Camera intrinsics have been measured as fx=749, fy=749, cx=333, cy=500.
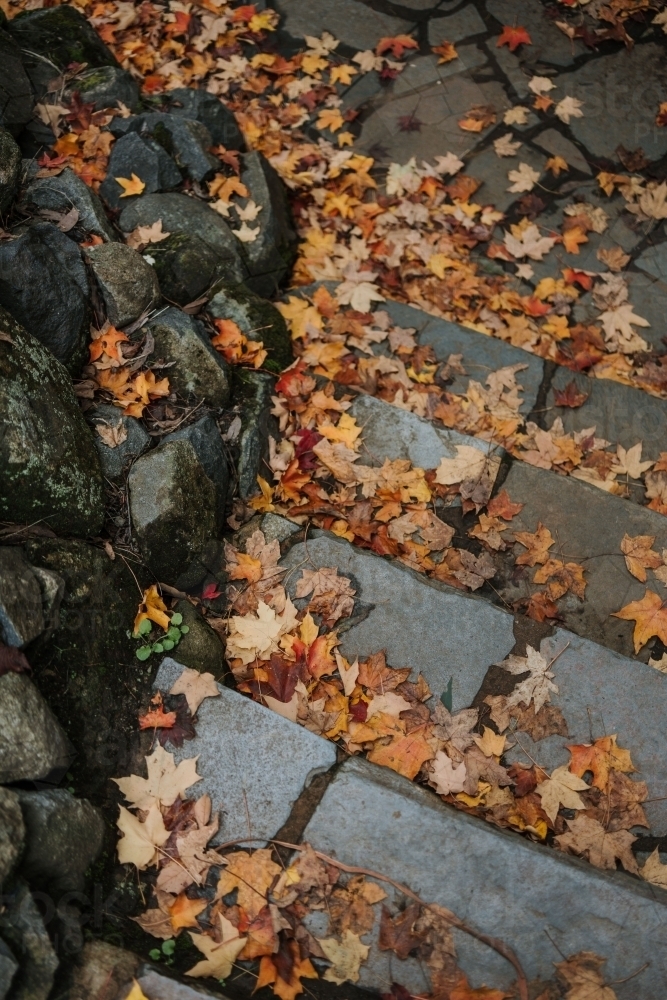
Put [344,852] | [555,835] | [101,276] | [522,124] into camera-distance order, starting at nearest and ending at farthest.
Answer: [344,852] < [555,835] < [101,276] < [522,124]

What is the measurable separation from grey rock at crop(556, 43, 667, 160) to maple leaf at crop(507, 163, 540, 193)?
42 cm

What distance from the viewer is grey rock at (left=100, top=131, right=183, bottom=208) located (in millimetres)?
3609

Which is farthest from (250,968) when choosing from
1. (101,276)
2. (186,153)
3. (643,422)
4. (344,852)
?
(186,153)

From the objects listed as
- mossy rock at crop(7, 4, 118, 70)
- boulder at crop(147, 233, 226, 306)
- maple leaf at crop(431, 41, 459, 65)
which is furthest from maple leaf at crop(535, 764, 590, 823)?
maple leaf at crop(431, 41, 459, 65)

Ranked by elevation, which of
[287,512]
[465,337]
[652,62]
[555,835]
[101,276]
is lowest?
[555,835]

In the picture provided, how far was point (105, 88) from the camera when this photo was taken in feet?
12.8

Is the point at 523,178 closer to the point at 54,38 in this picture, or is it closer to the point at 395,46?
the point at 395,46

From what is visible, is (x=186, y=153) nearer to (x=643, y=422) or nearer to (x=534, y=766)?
(x=643, y=422)

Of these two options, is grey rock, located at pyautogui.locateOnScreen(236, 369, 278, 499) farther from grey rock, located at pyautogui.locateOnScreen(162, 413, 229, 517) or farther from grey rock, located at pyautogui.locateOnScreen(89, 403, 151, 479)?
grey rock, located at pyautogui.locateOnScreen(89, 403, 151, 479)

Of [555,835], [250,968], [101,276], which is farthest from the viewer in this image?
[101,276]

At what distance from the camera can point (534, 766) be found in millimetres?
2350

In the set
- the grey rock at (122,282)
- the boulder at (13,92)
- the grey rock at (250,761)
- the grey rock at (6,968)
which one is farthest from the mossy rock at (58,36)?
the grey rock at (6,968)

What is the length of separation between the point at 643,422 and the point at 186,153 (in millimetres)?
2630

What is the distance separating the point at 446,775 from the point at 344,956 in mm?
579
